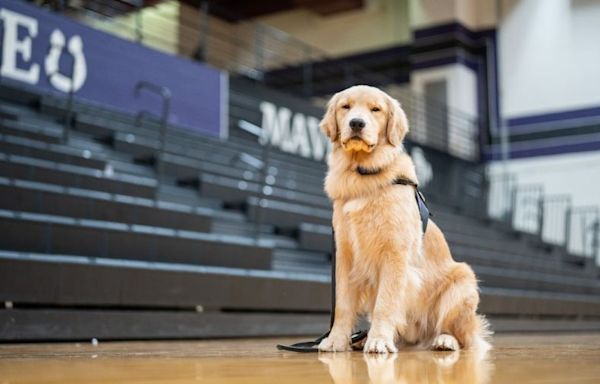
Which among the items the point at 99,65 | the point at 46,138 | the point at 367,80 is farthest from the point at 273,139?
the point at 367,80

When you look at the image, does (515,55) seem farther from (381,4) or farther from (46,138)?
(46,138)

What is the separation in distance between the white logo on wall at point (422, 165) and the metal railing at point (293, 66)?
384 millimetres

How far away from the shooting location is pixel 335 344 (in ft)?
8.42

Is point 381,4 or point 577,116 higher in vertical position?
point 381,4

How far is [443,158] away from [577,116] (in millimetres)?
2431

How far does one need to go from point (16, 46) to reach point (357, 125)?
457 cm

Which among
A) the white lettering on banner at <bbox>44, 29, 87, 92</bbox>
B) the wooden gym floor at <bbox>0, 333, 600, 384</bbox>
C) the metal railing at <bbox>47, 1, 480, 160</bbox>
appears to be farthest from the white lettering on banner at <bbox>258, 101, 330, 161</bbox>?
the wooden gym floor at <bbox>0, 333, 600, 384</bbox>

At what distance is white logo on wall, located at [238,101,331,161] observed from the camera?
388 inches

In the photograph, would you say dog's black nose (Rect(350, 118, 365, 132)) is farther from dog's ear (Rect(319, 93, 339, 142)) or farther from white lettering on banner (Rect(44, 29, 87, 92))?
white lettering on banner (Rect(44, 29, 87, 92))

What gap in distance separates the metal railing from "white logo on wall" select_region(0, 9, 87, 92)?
6.64m

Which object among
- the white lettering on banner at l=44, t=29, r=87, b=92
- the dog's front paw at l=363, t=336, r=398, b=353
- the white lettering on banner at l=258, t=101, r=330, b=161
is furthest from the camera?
the white lettering on banner at l=258, t=101, r=330, b=161

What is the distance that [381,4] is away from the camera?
1559 centimetres

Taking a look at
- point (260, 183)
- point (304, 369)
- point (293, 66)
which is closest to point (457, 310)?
point (304, 369)

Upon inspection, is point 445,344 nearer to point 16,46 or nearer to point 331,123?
point 331,123
